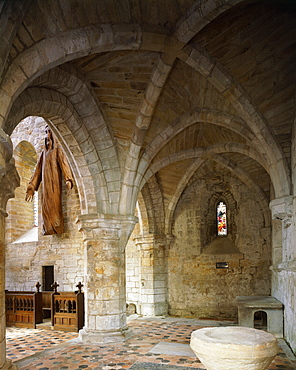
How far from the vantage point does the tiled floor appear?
5.30 metres

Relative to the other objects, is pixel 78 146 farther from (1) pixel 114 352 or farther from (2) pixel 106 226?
(1) pixel 114 352

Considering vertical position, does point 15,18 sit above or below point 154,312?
above

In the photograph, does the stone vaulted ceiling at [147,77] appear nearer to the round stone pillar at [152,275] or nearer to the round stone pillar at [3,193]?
the round stone pillar at [3,193]

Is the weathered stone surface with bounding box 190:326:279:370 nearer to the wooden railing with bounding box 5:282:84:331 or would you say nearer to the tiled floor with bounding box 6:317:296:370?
the tiled floor with bounding box 6:317:296:370

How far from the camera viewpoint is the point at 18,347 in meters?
6.70

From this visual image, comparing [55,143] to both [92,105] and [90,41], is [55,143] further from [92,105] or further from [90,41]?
[90,41]

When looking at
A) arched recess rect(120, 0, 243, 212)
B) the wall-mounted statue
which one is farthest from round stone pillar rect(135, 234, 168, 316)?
arched recess rect(120, 0, 243, 212)

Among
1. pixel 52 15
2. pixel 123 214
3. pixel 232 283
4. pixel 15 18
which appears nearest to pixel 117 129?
pixel 123 214

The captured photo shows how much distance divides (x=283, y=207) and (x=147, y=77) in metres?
3.07

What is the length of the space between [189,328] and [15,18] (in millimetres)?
6727

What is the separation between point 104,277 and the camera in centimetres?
700

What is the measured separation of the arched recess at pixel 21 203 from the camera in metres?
11.0

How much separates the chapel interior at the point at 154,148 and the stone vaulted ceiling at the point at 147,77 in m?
0.02

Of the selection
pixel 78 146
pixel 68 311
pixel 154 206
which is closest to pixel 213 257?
pixel 154 206
